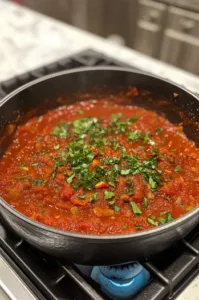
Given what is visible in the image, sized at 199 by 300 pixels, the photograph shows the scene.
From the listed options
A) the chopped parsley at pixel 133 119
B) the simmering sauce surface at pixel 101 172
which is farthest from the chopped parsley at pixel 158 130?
the chopped parsley at pixel 133 119

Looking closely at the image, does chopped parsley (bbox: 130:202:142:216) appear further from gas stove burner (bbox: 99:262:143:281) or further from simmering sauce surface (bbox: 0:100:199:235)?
gas stove burner (bbox: 99:262:143:281)

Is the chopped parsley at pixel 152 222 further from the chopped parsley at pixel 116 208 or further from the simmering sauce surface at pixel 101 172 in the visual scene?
the chopped parsley at pixel 116 208

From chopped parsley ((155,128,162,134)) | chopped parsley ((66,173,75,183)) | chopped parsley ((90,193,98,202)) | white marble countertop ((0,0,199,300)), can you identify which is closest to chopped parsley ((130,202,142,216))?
chopped parsley ((90,193,98,202))

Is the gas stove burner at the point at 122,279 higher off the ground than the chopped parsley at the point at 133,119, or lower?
lower

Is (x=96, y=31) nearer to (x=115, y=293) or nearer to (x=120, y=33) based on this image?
(x=120, y=33)

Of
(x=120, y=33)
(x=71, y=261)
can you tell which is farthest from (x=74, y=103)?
(x=120, y=33)

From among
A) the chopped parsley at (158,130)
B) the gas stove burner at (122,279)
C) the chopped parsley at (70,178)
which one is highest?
the chopped parsley at (70,178)
